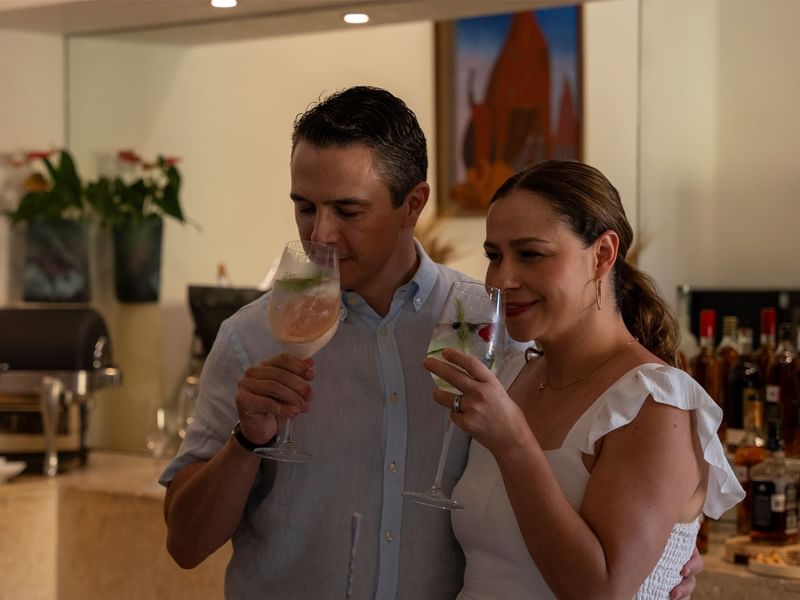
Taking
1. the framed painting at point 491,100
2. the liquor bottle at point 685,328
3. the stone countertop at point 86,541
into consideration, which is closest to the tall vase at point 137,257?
the stone countertop at point 86,541

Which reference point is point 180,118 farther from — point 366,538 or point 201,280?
point 366,538

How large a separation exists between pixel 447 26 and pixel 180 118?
57.9 inches

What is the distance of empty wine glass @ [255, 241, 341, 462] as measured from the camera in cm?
163

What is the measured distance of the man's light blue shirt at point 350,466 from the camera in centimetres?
184

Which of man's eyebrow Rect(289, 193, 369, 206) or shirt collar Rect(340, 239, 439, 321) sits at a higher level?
man's eyebrow Rect(289, 193, 369, 206)

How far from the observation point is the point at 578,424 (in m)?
1.63

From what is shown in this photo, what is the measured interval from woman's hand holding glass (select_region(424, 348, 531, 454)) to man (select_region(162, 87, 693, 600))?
387 mm

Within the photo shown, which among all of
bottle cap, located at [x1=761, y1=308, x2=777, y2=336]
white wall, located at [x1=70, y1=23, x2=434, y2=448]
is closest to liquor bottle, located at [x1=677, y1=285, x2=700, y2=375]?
bottle cap, located at [x1=761, y1=308, x2=777, y2=336]

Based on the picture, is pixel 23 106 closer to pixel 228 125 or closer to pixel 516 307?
pixel 228 125

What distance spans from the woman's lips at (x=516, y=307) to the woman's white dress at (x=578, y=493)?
160 millimetres

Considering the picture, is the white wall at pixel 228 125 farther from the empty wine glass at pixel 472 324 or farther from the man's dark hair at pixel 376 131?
the empty wine glass at pixel 472 324

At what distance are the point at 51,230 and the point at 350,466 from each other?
273 cm

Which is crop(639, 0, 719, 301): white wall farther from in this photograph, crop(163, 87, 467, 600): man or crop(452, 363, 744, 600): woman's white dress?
crop(452, 363, 744, 600): woman's white dress

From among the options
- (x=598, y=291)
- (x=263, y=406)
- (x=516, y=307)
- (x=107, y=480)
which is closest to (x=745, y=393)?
(x=598, y=291)
